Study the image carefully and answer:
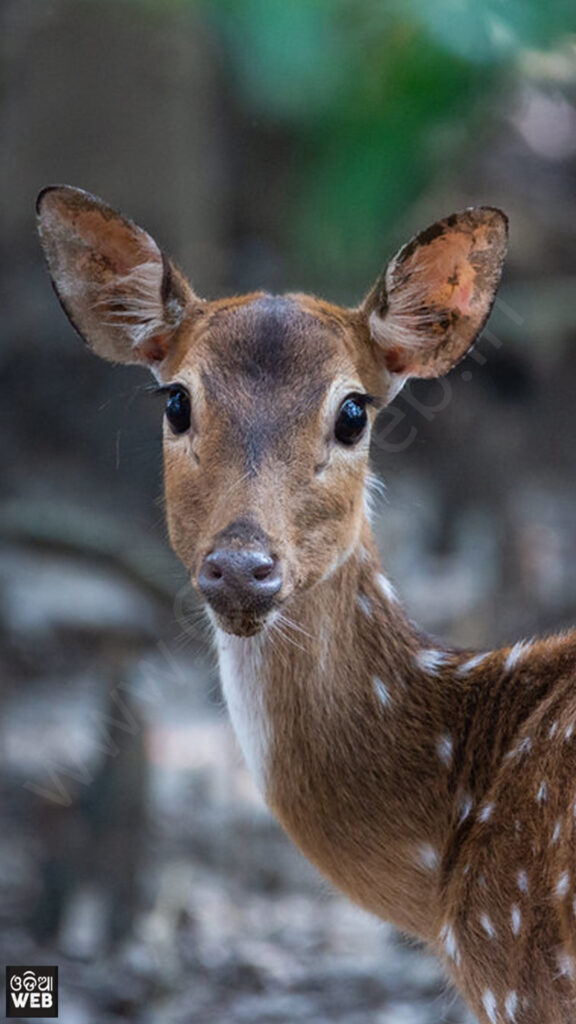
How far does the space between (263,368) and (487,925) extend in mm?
1286

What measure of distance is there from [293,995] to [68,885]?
3.75 ft

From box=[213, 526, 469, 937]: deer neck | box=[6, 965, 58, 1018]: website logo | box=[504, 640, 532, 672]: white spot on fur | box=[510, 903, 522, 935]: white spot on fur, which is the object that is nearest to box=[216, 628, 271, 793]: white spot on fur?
box=[213, 526, 469, 937]: deer neck

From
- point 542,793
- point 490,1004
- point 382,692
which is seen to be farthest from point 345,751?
point 490,1004

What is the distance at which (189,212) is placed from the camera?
398 inches

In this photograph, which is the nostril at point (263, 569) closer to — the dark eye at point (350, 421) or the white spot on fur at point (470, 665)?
the dark eye at point (350, 421)

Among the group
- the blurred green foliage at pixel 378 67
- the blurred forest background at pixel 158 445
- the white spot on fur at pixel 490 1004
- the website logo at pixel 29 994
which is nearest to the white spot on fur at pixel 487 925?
the white spot on fur at pixel 490 1004

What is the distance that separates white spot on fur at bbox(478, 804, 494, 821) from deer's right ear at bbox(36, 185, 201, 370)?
134cm

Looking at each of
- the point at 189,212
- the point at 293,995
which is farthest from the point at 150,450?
the point at 189,212

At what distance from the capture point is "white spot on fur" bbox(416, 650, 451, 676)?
4.00 m

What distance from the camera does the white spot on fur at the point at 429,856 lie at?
376 centimetres

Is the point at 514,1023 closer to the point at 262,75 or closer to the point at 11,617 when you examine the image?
the point at 262,75

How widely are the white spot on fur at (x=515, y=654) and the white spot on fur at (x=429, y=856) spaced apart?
1.56ft

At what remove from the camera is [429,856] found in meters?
3.76

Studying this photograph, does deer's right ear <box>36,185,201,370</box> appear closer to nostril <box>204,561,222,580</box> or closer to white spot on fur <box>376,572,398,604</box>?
white spot on fur <box>376,572,398,604</box>
